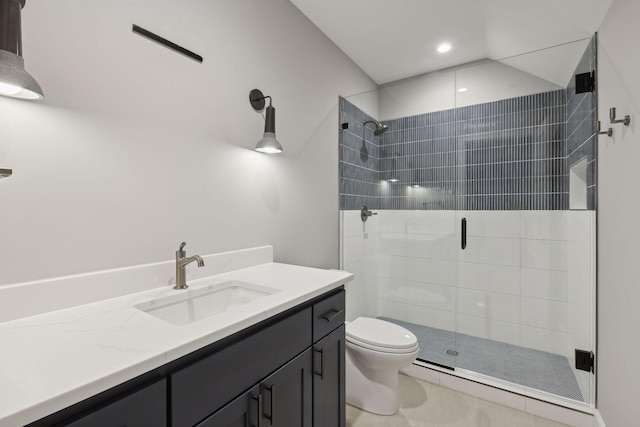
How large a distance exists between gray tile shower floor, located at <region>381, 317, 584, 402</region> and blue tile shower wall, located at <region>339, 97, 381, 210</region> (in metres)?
1.30

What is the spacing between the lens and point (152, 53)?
1259 millimetres

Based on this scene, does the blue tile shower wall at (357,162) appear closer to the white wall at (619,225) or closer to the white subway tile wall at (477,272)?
the white subway tile wall at (477,272)

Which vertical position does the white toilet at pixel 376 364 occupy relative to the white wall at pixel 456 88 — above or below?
below

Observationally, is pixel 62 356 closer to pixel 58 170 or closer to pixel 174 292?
pixel 174 292

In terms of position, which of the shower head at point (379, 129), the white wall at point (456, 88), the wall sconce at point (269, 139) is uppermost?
the white wall at point (456, 88)

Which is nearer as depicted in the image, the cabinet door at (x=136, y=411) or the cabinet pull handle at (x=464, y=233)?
the cabinet door at (x=136, y=411)

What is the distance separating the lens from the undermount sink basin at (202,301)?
113cm

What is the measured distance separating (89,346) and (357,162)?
7.81ft

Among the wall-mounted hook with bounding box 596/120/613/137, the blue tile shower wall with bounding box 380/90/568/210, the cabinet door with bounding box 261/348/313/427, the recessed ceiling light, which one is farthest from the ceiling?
the cabinet door with bounding box 261/348/313/427

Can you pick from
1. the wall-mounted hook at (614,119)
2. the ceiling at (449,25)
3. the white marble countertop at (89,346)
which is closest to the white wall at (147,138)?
the white marble countertop at (89,346)

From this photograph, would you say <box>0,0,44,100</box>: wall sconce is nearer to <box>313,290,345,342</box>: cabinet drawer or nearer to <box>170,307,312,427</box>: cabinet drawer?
<box>170,307,312,427</box>: cabinet drawer

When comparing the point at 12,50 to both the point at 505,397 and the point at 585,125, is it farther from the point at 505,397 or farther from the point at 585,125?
the point at 505,397

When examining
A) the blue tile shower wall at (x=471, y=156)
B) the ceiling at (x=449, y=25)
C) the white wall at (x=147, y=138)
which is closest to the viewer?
the white wall at (x=147, y=138)

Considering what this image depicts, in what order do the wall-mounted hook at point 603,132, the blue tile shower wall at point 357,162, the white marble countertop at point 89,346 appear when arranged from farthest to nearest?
the blue tile shower wall at point 357,162 < the wall-mounted hook at point 603,132 < the white marble countertop at point 89,346
